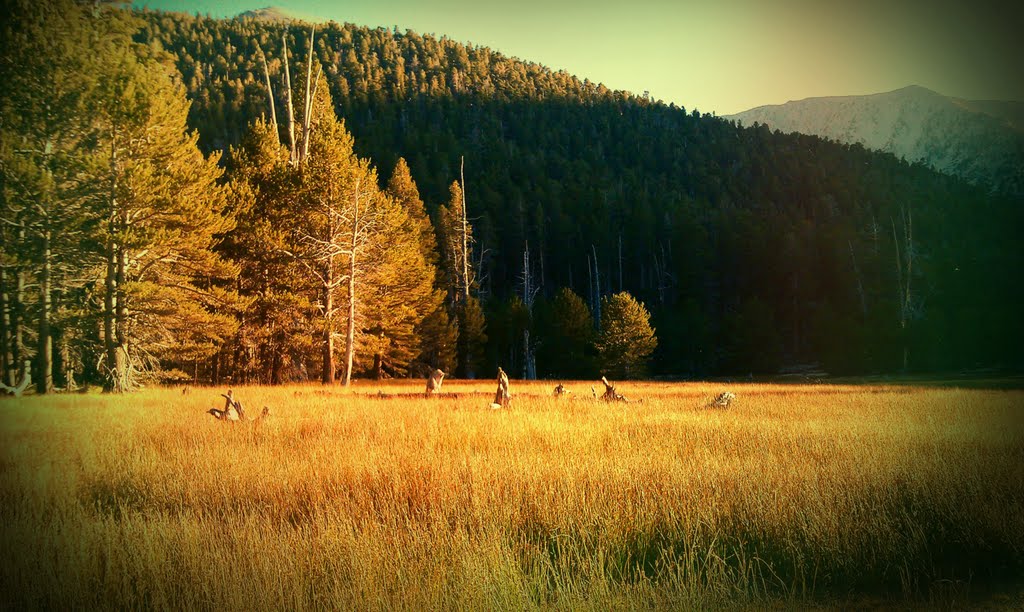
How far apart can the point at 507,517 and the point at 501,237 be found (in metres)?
77.0

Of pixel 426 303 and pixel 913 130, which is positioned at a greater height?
pixel 913 130

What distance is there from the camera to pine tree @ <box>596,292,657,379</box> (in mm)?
44656

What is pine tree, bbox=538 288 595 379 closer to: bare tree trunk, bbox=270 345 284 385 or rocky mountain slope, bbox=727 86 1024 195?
bare tree trunk, bbox=270 345 284 385

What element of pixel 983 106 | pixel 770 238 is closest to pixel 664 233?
pixel 770 238

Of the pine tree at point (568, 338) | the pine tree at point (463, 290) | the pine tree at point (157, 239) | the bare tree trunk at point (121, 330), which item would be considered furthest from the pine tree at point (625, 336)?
the bare tree trunk at point (121, 330)

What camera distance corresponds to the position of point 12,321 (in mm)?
7199

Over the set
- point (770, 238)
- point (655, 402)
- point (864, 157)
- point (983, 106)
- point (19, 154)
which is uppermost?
point (864, 157)

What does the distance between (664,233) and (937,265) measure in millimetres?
32303

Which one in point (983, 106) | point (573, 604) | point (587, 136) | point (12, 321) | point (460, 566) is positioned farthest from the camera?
point (587, 136)

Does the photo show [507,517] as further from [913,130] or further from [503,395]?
[913,130]

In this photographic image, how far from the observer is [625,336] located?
146ft

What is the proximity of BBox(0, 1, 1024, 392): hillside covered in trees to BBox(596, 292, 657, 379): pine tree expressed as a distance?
1.71 ft

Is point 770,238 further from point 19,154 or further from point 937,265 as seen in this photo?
point 19,154

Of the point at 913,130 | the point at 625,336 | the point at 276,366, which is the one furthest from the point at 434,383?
the point at 913,130
